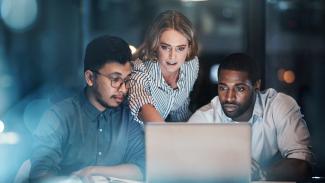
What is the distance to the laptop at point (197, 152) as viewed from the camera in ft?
10.2

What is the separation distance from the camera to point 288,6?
4512 millimetres

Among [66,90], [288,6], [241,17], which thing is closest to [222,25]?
[241,17]

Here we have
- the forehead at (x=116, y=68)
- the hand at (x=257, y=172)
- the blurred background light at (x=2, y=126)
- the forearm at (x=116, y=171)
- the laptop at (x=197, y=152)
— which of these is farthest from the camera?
the blurred background light at (x=2, y=126)

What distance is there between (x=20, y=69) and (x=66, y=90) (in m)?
0.42

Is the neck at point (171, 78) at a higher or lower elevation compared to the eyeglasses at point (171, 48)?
lower

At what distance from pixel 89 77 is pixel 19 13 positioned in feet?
2.38

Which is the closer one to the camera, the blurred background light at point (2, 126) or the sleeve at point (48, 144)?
the sleeve at point (48, 144)

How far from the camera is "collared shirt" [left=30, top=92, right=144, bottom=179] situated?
4188mm

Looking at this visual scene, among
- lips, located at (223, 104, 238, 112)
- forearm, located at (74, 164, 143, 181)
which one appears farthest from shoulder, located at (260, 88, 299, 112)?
forearm, located at (74, 164, 143, 181)

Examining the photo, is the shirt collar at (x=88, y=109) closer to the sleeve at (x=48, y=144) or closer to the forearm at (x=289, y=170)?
the sleeve at (x=48, y=144)

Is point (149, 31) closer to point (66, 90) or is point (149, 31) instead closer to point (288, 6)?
point (66, 90)

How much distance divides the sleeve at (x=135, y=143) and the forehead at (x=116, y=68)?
34cm

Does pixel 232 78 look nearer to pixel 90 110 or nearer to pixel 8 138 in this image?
pixel 90 110

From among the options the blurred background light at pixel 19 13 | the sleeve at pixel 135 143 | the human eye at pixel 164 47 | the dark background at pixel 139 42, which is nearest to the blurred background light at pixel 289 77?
the dark background at pixel 139 42
